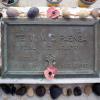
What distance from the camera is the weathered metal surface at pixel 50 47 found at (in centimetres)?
268

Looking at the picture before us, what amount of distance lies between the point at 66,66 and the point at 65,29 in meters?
0.33

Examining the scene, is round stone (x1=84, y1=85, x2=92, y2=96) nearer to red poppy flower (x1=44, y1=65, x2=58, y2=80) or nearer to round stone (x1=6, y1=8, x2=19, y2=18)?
red poppy flower (x1=44, y1=65, x2=58, y2=80)

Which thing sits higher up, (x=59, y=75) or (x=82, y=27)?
(x=82, y=27)

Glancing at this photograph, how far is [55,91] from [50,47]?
0.40m

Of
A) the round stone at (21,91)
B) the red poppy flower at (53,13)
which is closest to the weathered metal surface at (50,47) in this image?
the red poppy flower at (53,13)

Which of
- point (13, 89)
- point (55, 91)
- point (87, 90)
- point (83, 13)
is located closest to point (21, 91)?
point (13, 89)

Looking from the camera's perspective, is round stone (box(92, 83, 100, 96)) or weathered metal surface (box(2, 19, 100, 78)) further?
round stone (box(92, 83, 100, 96))

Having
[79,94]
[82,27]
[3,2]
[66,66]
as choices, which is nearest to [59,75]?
[66,66]

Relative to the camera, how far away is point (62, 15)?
8.89ft

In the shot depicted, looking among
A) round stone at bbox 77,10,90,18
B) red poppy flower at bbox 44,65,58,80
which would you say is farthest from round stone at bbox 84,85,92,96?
round stone at bbox 77,10,90,18

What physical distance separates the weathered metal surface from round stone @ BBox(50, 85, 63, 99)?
0.13 metres

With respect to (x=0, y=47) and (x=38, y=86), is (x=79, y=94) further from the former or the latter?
(x=0, y=47)

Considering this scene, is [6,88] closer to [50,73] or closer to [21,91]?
[21,91]

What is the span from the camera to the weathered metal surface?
2676 millimetres
